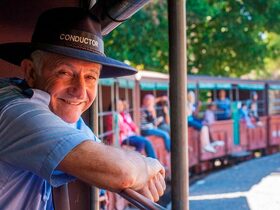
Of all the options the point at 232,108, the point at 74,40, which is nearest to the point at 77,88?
the point at 74,40

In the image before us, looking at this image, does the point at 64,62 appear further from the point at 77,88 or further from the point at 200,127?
the point at 200,127

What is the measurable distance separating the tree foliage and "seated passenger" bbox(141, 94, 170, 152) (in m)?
3.03

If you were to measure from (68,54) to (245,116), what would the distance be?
1595cm

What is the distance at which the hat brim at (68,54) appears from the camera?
178 cm

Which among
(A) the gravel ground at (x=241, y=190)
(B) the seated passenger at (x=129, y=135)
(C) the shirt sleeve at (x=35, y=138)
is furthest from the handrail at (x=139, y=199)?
(B) the seated passenger at (x=129, y=135)

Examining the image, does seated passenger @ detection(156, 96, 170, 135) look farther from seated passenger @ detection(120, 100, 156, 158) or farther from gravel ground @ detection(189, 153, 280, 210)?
seated passenger @ detection(120, 100, 156, 158)

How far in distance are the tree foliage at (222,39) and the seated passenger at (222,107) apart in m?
2.22

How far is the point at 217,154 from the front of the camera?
1519 cm

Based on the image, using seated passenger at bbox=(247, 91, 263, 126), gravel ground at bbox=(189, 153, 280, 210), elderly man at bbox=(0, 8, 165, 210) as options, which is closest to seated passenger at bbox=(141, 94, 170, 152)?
gravel ground at bbox=(189, 153, 280, 210)

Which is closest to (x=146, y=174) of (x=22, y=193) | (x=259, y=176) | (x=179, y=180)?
(x=179, y=180)

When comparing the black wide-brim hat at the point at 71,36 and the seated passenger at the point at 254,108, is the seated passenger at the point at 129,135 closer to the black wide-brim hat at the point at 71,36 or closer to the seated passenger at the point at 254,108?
the black wide-brim hat at the point at 71,36

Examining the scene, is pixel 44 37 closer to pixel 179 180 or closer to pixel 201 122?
pixel 179 180

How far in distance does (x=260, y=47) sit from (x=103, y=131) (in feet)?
39.7

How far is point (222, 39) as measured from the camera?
19.7 metres
